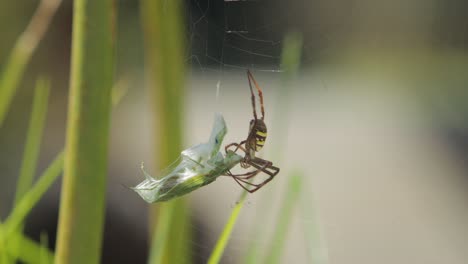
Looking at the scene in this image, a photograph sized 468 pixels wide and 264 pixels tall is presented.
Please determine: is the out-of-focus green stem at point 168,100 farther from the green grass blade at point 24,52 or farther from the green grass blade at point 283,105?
the green grass blade at point 24,52

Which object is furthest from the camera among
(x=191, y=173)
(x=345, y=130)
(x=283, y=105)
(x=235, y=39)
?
(x=345, y=130)

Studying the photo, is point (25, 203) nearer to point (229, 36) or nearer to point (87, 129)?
point (87, 129)

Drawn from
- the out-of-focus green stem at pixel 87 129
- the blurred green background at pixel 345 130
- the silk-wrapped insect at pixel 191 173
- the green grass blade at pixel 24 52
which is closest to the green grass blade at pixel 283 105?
the silk-wrapped insect at pixel 191 173

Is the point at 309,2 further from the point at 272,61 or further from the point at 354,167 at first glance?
the point at 272,61

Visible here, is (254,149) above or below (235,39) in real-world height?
below

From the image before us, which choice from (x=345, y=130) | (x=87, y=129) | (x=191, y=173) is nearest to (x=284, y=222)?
(x=191, y=173)

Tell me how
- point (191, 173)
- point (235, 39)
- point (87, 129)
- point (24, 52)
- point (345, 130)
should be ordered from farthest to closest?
1. point (345, 130)
2. point (235, 39)
3. point (24, 52)
4. point (191, 173)
5. point (87, 129)
